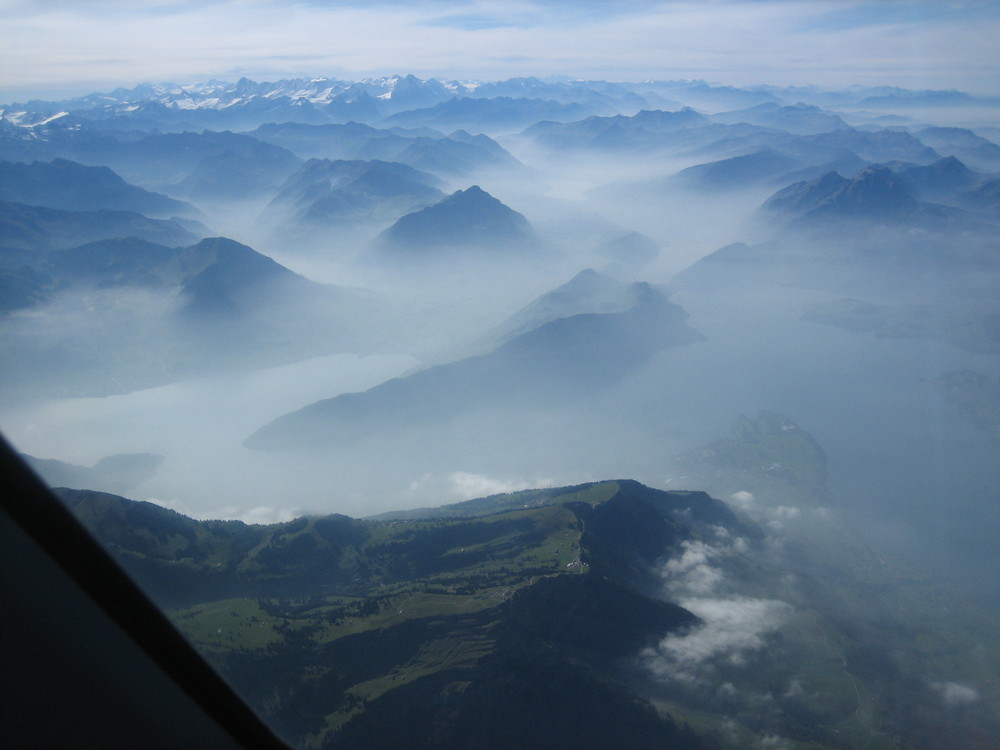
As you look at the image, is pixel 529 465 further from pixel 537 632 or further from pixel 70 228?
pixel 70 228

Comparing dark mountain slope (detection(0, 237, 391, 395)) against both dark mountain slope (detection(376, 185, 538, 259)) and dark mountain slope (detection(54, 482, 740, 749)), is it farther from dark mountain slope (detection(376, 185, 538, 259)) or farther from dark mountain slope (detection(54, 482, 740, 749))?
dark mountain slope (detection(54, 482, 740, 749))

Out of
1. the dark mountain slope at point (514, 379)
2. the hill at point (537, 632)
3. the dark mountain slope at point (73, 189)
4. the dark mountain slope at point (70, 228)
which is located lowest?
the hill at point (537, 632)

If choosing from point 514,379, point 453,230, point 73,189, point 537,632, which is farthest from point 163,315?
point 537,632

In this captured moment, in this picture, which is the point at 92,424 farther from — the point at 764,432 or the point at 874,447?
the point at 874,447

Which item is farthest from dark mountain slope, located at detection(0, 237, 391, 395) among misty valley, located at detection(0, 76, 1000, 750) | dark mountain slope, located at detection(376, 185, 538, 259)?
dark mountain slope, located at detection(376, 185, 538, 259)

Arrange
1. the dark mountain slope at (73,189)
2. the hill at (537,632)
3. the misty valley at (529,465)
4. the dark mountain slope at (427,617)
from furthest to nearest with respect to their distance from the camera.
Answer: the dark mountain slope at (73,189) → the misty valley at (529,465) → the hill at (537,632) → the dark mountain slope at (427,617)

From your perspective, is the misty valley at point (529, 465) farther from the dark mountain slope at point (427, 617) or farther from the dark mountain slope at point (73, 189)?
the dark mountain slope at point (73, 189)

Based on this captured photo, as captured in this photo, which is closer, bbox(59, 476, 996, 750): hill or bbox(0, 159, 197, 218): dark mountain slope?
bbox(59, 476, 996, 750): hill

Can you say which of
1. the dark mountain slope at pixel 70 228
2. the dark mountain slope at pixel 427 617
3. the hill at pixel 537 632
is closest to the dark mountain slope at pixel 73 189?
the dark mountain slope at pixel 70 228
